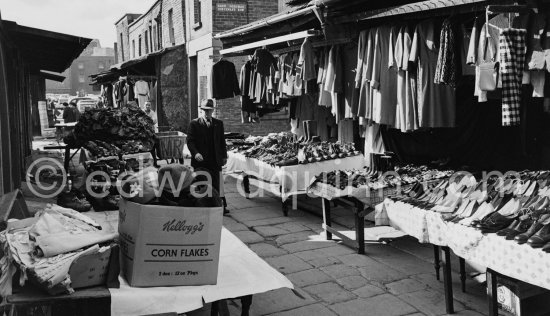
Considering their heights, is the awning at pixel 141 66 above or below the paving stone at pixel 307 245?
above

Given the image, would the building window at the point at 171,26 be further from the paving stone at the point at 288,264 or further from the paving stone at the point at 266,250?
the paving stone at the point at 288,264

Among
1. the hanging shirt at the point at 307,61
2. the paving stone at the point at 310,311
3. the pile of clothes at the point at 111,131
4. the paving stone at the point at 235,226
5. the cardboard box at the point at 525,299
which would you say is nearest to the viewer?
the cardboard box at the point at 525,299

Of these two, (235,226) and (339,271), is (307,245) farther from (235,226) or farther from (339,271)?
(235,226)

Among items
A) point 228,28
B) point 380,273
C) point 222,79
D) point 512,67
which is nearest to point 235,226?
point 380,273

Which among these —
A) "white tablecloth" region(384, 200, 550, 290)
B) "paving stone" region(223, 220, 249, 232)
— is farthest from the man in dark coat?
"white tablecloth" region(384, 200, 550, 290)

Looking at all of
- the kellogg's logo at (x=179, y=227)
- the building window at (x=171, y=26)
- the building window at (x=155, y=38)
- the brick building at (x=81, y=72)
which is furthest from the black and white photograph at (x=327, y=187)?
the brick building at (x=81, y=72)

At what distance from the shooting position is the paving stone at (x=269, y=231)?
7437 millimetres

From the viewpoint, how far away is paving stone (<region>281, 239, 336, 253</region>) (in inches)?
262

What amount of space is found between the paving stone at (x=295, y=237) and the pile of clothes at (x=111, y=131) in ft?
13.0

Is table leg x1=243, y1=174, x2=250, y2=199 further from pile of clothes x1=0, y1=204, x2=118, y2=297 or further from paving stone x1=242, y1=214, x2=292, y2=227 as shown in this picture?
pile of clothes x1=0, y1=204, x2=118, y2=297

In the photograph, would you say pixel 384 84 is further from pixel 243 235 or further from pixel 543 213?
pixel 543 213

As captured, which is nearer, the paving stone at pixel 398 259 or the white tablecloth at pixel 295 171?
the paving stone at pixel 398 259

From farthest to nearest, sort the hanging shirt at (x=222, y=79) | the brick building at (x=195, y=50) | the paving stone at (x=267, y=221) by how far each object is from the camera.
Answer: the brick building at (x=195, y=50) → the hanging shirt at (x=222, y=79) → the paving stone at (x=267, y=221)

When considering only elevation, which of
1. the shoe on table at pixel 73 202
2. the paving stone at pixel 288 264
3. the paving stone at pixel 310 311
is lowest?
the paving stone at pixel 310 311
